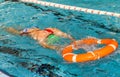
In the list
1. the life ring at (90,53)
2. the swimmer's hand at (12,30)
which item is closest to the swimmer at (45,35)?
the swimmer's hand at (12,30)

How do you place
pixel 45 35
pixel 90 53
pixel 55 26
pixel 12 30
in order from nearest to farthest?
pixel 90 53 → pixel 45 35 → pixel 12 30 → pixel 55 26

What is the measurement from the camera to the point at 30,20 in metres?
7.77

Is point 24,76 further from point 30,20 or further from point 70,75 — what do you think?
point 30,20

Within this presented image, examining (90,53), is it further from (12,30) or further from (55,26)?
(12,30)

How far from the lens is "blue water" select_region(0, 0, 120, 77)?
5359 millimetres

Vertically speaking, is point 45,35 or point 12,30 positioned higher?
point 45,35

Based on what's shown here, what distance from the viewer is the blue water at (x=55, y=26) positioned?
211 inches

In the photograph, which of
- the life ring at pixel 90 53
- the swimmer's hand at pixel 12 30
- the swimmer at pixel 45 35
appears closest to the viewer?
the life ring at pixel 90 53

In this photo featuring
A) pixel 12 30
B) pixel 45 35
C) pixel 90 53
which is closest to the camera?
pixel 90 53

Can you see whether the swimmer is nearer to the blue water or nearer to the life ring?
the blue water

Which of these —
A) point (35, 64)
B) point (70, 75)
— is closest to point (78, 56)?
point (70, 75)

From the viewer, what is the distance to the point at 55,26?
7262mm

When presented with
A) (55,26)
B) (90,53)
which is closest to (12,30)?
(55,26)

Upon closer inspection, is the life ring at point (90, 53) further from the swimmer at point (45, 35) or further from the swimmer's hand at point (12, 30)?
the swimmer's hand at point (12, 30)
